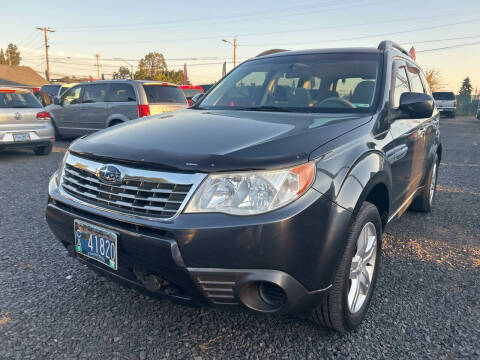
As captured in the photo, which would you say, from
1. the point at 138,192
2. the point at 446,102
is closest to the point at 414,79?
the point at 138,192

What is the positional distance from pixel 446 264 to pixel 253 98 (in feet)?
6.90

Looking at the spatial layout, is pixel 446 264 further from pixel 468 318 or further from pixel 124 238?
pixel 124 238

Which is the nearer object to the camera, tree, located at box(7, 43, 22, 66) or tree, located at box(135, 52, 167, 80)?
tree, located at box(135, 52, 167, 80)

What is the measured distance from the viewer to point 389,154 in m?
2.51

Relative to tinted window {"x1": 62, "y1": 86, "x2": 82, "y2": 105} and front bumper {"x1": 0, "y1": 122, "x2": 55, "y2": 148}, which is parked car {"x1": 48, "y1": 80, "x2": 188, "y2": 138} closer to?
tinted window {"x1": 62, "y1": 86, "x2": 82, "y2": 105}

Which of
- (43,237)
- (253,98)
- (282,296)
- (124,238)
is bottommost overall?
(43,237)

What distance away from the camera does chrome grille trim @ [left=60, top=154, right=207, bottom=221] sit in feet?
5.71

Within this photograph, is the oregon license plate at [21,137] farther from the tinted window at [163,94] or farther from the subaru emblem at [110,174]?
the subaru emblem at [110,174]

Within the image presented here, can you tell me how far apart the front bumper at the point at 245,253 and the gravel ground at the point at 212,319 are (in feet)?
0.81

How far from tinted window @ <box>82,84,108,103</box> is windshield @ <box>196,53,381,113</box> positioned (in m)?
6.64

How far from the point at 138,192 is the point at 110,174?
218mm

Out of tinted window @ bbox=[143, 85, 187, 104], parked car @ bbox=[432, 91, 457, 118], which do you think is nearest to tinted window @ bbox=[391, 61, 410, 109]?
tinted window @ bbox=[143, 85, 187, 104]

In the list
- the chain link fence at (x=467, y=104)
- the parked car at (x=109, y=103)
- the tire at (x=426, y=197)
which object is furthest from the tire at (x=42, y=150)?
the chain link fence at (x=467, y=104)

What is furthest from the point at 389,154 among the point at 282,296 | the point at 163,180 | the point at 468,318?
the point at 163,180
